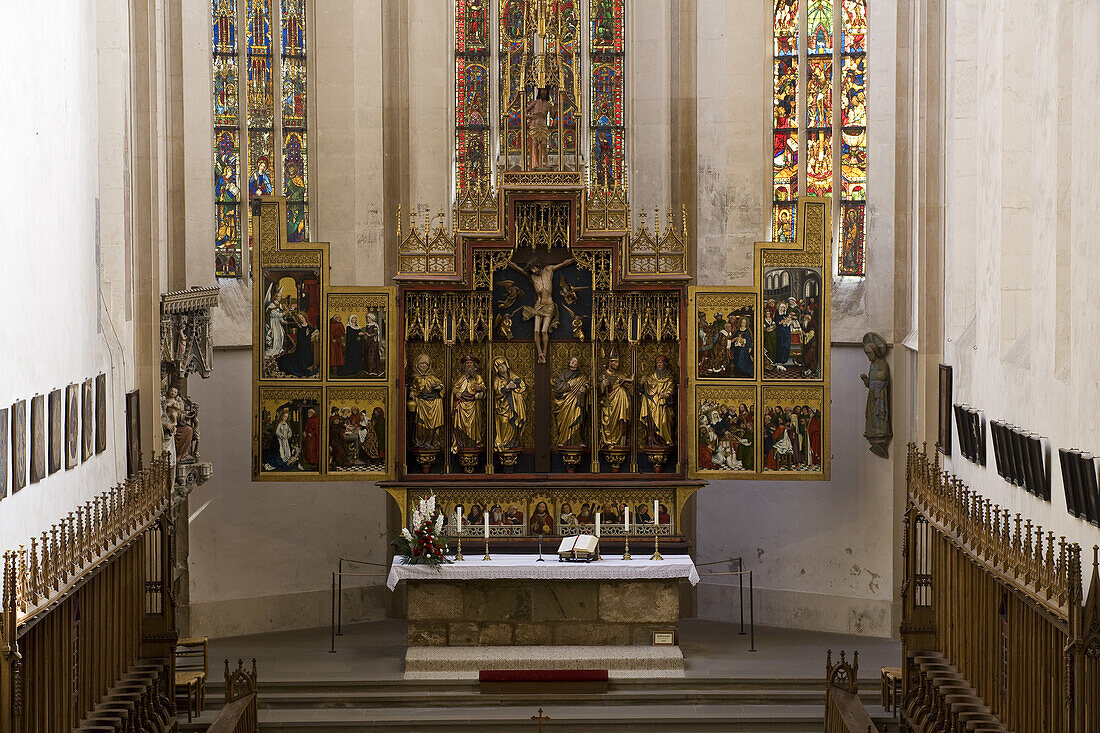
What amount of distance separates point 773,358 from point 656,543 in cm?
276

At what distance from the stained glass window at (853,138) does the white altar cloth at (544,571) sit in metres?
6.36

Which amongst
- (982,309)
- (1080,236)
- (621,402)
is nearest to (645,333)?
(621,402)

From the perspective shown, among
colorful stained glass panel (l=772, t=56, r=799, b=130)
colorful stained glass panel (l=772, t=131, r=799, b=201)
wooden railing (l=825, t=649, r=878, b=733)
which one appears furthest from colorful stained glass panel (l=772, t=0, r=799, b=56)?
wooden railing (l=825, t=649, r=878, b=733)

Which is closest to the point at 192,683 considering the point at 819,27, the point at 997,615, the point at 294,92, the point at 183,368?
the point at 183,368

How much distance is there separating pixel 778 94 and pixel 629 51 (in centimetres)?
Answer: 233

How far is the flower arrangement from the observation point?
1995 cm

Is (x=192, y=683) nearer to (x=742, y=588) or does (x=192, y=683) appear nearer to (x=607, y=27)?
(x=742, y=588)

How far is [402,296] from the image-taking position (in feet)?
68.9

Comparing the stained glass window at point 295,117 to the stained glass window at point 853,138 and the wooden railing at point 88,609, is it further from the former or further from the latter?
the stained glass window at point 853,138

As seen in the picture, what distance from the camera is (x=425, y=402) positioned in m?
21.1

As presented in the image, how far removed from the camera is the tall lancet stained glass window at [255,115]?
79.3 feet

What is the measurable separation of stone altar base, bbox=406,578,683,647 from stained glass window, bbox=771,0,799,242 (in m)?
6.90

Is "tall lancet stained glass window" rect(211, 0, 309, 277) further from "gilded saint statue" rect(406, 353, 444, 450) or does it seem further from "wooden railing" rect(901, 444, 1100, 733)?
"wooden railing" rect(901, 444, 1100, 733)

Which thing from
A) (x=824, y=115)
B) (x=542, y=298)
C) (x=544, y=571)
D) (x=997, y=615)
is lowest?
(x=544, y=571)
